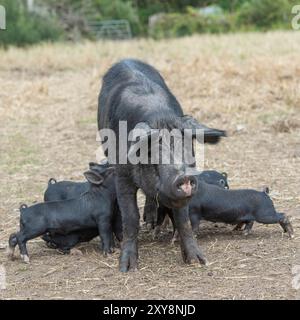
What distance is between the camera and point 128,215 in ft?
18.9

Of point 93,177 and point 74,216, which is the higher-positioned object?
point 93,177

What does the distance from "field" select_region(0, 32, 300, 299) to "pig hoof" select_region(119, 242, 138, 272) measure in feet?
0.30

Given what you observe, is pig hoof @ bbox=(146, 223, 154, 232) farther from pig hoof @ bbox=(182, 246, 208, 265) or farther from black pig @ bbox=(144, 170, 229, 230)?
pig hoof @ bbox=(182, 246, 208, 265)

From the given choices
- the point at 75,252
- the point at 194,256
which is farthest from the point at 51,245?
the point at 194,256

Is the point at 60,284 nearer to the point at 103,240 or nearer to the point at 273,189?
the point at 103,240

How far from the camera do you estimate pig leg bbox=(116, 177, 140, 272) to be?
5.69 m

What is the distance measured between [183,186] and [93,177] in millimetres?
Answer: 1553

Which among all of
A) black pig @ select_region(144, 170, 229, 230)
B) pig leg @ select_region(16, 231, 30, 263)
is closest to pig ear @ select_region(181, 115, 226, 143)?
black pig @ select_region(144, 170, 229, 230)

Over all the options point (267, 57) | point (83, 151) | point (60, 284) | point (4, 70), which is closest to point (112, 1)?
point (4, 70)

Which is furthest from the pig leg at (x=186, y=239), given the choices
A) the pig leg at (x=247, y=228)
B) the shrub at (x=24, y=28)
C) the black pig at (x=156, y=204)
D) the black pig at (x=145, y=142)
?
the shrub at (x=24, y=28)

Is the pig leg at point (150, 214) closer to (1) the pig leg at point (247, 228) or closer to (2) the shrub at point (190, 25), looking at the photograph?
(1) the pig leg at point (247, 228)

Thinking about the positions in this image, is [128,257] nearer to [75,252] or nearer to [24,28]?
[75,252]

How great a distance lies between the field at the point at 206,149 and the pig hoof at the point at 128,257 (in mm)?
91

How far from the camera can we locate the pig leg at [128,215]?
569 cm
